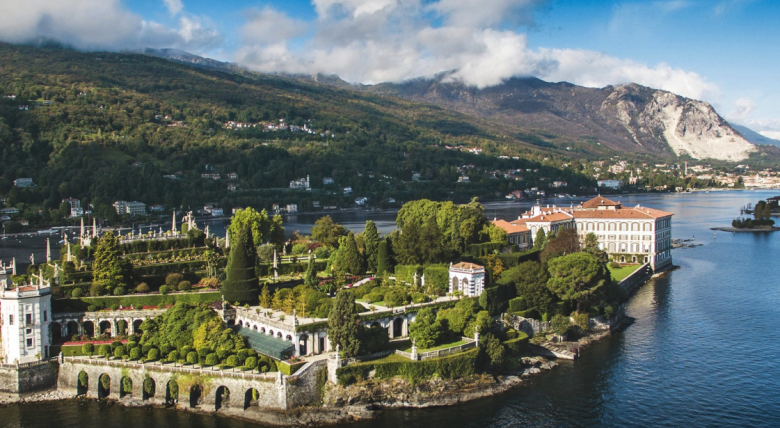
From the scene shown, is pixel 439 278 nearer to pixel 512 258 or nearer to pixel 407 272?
pixel 407 272

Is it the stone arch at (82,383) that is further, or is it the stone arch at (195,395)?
the stone arch at (82,383)

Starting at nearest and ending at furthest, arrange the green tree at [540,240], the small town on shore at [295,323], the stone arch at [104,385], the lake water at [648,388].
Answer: the lake water at [648,388] → the small town on shore at [295,323] → the stone arch at [104,385] → the green tree at [540,240]

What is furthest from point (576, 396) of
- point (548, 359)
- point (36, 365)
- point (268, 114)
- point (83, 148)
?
point (268, 114)

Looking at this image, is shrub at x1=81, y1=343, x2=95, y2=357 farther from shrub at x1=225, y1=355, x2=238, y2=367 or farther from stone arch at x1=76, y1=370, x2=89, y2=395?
shrub at x1=225, y1=355, x2=238, y2=367

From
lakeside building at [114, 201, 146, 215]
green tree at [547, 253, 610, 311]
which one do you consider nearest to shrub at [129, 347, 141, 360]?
green tree at [547, 253, 610, 311]

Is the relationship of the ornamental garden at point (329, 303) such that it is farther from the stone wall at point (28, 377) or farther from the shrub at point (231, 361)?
the stone wall at point (28, 377)

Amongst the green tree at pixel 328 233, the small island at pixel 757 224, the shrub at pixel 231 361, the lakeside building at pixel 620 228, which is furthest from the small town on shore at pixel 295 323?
the small island at pixel 757 224
